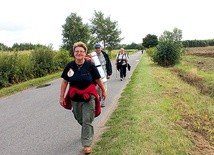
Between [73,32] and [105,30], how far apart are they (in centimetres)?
2289

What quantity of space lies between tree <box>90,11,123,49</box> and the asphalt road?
58256 mm

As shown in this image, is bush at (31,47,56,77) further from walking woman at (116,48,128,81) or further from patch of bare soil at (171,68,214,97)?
patch of bare soil at (171,68,214,97)

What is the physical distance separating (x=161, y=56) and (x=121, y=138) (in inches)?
927

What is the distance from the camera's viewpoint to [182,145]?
673 centimetres

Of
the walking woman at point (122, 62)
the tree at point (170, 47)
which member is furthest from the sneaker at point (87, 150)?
the tree at point (170, 47)

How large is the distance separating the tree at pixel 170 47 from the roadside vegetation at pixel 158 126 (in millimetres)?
16490

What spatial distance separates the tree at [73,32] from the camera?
48.2m

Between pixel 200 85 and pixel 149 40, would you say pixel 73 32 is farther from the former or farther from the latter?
pixel 149 40

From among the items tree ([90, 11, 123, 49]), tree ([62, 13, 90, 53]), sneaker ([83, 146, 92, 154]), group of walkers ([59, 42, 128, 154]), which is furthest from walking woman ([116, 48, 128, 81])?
tree ([90, 11, 123, 49])

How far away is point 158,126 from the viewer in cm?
782

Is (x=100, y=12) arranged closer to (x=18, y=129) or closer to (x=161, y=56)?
(x=161, y=56)

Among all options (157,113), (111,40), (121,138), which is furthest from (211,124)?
(111,40)

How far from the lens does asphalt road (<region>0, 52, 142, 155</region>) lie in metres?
6.84

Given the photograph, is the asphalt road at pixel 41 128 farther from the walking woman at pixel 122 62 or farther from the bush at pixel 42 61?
the bush at pixel 42 61
